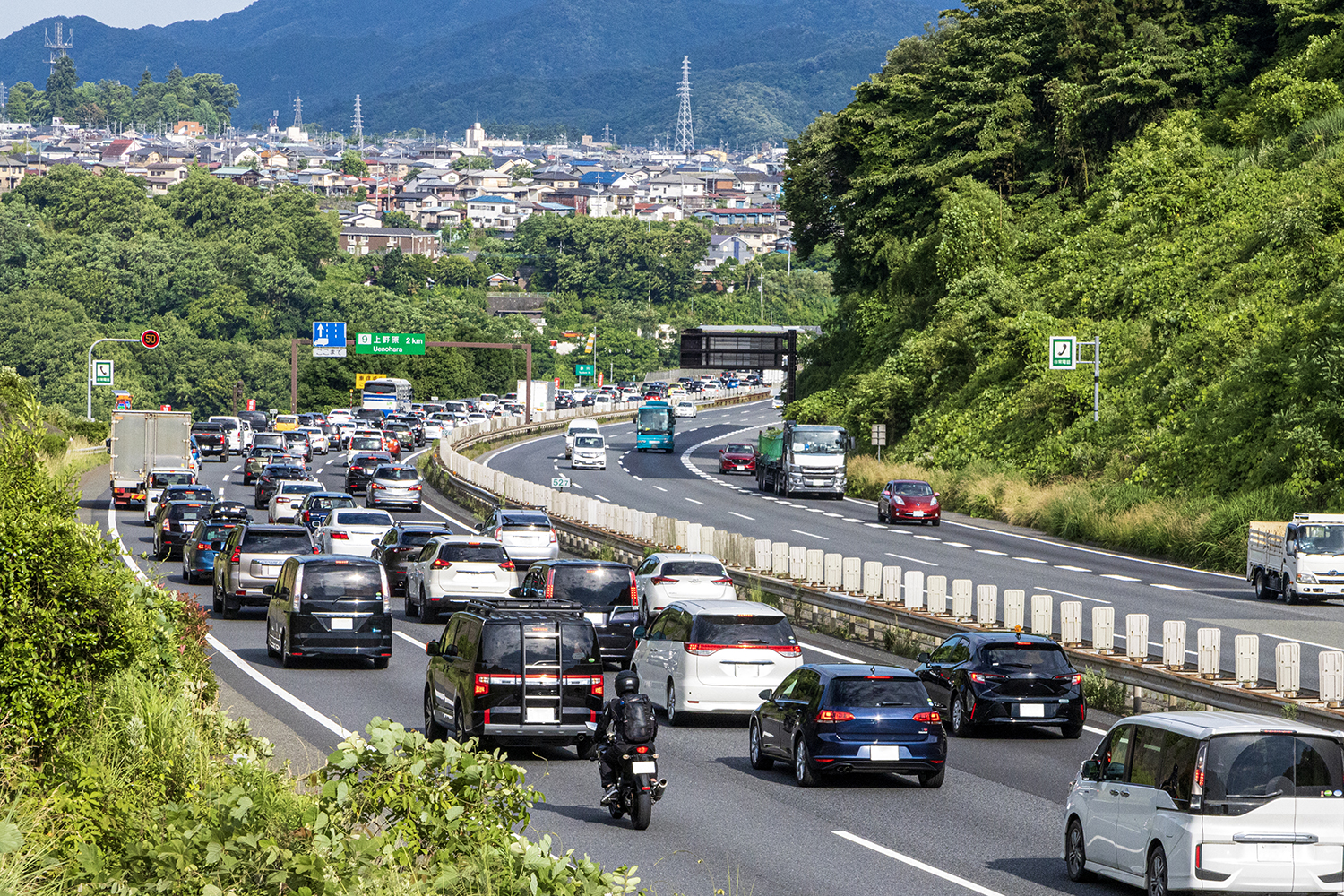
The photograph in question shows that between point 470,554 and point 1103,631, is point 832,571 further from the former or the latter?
point 1103,631

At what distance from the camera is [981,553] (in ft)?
148

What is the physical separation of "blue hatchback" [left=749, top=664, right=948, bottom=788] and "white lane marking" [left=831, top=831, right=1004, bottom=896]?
216cm

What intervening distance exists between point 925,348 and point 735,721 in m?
50.8

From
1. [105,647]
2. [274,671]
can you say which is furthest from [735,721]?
[105,647]

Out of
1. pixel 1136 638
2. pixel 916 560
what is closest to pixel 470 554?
pixel 1136 638

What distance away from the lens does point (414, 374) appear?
527 ft

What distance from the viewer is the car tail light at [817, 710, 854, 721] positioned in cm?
1789

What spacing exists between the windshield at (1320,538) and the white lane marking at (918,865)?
2276 cm

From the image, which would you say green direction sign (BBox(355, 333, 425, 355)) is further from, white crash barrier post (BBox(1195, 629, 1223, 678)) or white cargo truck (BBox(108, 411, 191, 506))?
white crash barrier post (BBox(1195, 629, 1223, 678))

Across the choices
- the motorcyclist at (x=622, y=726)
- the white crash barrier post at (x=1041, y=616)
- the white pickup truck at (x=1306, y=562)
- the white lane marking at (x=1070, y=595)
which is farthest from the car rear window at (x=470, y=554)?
the motorcyclist at (x=622, y=726)

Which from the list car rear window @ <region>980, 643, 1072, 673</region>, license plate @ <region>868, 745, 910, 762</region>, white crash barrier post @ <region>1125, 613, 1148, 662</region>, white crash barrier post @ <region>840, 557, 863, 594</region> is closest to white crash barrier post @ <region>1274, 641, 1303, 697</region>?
car rear window @ <region>980, 643, 1072, 673</region>

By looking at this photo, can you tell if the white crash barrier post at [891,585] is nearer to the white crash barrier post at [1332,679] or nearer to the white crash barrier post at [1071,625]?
the white crash barrier post at [1071,625]

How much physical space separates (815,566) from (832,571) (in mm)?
827

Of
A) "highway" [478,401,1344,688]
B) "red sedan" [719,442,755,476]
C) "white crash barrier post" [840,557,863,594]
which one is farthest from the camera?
"red sedan" [719,442,755,476]
